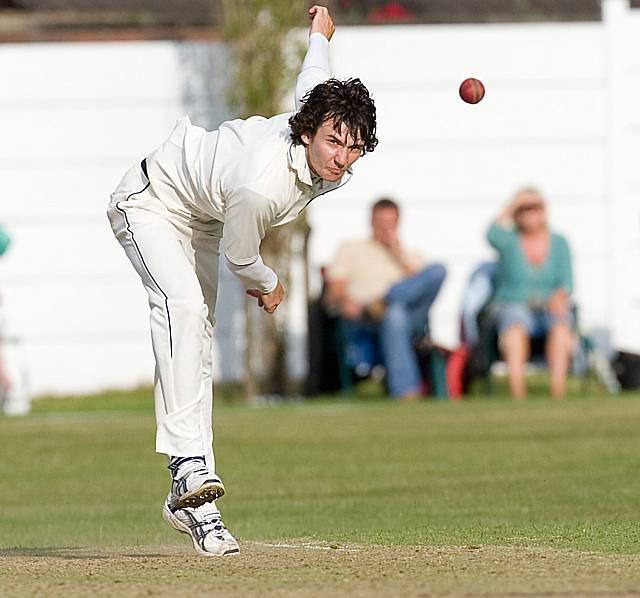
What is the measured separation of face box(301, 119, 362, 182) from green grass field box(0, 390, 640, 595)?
4.21 ft

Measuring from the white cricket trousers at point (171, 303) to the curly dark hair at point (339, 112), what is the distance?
60cm

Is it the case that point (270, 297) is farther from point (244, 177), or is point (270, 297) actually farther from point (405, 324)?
point (405, 324)

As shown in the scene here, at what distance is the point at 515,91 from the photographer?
53.2 ft

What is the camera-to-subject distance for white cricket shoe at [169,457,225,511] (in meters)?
5.73

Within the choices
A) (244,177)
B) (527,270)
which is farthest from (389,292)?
(244,177)

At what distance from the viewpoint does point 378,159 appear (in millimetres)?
15984

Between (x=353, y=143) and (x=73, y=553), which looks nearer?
(x=353, y=143)

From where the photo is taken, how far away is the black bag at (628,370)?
47.8 feet

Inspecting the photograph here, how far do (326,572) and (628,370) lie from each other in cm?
961

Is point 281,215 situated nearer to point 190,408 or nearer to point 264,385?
point 190,408

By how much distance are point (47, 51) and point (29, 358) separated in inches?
110

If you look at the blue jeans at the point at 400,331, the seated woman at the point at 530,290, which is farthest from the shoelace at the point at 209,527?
the seated woman at the point at 530,290

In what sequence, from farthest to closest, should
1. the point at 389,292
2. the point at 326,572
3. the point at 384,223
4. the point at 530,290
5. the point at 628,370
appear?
the point at 628,370, the point at 384,223, the point at 530,290, the point at 389,292, the point at 326,572

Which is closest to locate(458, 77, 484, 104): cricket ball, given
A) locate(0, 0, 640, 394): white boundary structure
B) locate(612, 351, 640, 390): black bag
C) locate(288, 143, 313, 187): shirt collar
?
locate(288, 143, 313, 187): shirt collar
